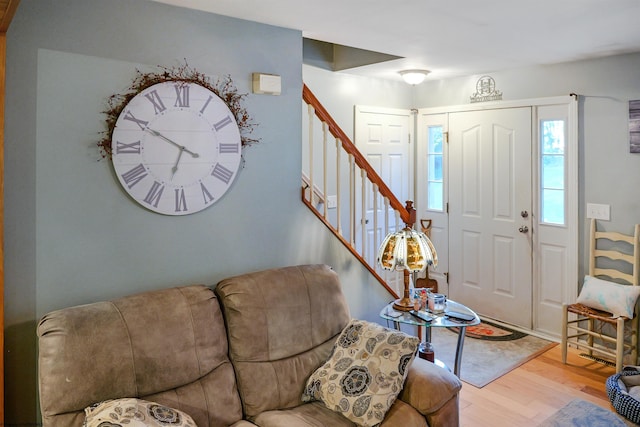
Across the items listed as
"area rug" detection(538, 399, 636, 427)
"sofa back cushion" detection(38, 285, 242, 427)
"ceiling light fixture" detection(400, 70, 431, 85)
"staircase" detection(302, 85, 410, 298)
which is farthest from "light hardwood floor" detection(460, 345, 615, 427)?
"ceiling light fixture" detection(400, 70, 431, 85)

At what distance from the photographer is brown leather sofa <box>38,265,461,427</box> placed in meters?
1.91

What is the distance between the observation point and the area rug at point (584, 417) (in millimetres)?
2908

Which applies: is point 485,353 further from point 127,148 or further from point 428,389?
point 127,148

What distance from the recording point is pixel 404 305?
3.07 meters

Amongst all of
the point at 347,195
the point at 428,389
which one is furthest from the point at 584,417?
the point at 347,195

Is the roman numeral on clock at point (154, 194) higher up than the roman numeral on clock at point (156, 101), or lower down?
lower down

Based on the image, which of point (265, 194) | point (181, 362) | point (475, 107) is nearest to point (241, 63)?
point (265, 194)

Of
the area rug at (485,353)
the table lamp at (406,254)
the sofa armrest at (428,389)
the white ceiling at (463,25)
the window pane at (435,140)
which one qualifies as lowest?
the area rug at (485,353)

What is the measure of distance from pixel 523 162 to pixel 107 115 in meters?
3.48

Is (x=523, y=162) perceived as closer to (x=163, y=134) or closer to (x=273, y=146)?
(x=273, y=146)

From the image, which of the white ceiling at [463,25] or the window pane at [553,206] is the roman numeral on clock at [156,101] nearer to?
the white ceiling at [463,25]

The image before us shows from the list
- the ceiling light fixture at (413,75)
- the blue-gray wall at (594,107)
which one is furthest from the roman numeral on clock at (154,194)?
the ceiling light fixture at (413,75)

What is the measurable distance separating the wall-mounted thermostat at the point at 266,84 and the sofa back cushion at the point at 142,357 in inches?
45.5

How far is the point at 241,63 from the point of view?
2725mm
